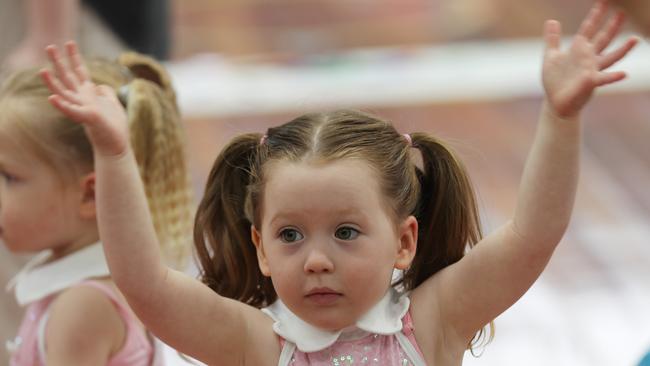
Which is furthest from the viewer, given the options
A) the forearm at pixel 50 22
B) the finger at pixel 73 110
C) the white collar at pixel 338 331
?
the forearm at pixel 50 22

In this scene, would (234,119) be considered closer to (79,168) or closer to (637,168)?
(637,168)

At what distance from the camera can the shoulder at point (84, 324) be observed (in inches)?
88.1

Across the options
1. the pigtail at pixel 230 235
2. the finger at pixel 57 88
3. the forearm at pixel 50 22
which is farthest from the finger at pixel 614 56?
the forearm at pixel 50 22

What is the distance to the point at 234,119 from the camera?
20.7ft

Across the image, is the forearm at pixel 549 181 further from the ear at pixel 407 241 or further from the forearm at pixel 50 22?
the forearm at pixel 50 22

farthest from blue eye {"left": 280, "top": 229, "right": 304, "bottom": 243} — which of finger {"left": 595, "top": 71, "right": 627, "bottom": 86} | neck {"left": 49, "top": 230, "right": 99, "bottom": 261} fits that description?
neck {"left": 49, "top": 230, "right": 99, "bottom": 261}

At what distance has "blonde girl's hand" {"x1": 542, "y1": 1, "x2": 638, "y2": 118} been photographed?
1668mm

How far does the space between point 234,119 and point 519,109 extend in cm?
134

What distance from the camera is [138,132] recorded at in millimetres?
2389

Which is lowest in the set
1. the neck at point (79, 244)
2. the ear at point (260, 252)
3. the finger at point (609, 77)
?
the neck at point (79, 244)

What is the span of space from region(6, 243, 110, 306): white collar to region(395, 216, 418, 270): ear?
2.10 ft

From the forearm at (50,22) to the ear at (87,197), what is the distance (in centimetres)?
91

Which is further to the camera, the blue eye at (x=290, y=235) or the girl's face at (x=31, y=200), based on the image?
the girl's face at (x=31, y=200)

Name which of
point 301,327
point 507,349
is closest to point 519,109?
point 507,349
